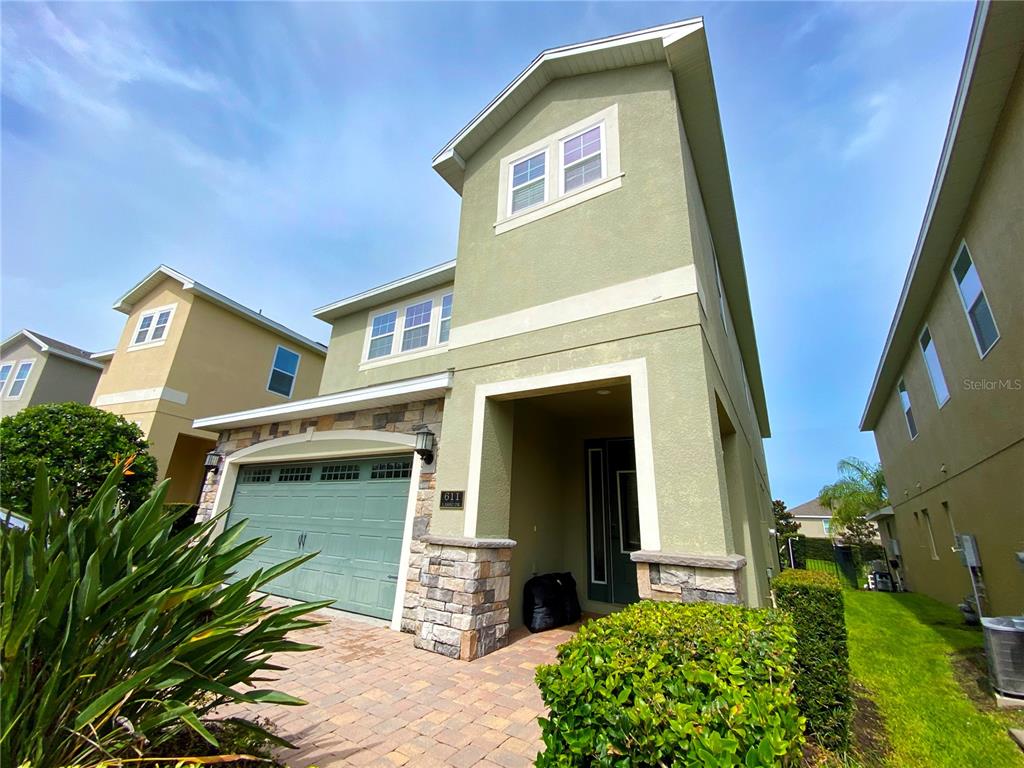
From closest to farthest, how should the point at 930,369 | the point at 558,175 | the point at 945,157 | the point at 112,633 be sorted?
the point at 112,633, the point at 558,175, the point at 945,157, the point at 930,369

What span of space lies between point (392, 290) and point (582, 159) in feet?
18.4

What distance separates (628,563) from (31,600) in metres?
7.60

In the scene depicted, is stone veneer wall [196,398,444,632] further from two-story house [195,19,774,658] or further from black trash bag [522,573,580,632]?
black trash bag [522,573,580,632]

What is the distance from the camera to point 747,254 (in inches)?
408

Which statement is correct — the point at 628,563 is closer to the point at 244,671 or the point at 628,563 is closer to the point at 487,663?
the point at 487,663

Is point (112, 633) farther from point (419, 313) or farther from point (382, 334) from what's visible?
point (382, 334)

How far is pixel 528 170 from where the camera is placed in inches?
292

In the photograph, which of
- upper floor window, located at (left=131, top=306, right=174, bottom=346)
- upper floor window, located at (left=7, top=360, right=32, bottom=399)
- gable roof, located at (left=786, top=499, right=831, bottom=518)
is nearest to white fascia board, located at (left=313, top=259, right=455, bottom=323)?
upper floor window, located at (left=131, top=306, right=174, bottom=346)

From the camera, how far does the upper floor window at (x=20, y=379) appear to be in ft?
56.2

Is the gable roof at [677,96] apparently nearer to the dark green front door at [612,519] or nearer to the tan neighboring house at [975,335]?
the tan neighboring house at [975,335]

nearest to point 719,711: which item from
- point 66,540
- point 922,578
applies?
point 66,540

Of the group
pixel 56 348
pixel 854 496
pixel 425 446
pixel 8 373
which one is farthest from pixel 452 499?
pixel 854 496

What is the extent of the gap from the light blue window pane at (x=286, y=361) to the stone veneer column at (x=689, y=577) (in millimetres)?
14849

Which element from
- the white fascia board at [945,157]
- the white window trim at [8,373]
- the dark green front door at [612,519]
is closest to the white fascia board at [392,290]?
the dark green front door at [612,519]
